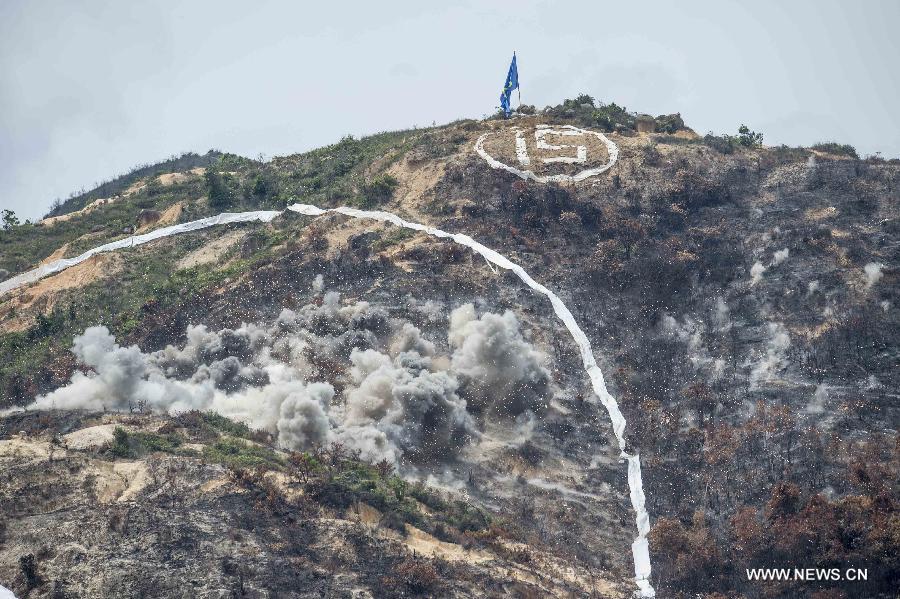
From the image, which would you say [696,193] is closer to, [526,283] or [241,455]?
[526,283]

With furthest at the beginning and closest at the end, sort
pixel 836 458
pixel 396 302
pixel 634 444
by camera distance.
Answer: pixel 396 302 < pixel 634 444 < pixel 836 458

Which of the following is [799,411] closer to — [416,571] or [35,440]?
[416,571]

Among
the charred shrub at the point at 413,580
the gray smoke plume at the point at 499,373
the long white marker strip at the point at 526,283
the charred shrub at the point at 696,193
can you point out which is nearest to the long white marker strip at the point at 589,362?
the long white marker strip at the point at 526,283

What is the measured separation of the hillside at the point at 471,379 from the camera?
54500mm

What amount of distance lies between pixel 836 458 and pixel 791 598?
9512 mm

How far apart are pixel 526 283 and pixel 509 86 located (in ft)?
72.2

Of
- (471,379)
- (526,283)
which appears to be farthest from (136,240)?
(471,379)

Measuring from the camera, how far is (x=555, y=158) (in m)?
86.1

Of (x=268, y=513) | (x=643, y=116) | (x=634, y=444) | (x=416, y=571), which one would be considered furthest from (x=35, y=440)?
(x=643, y=116)

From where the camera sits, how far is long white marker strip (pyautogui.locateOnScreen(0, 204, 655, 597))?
6106 cm

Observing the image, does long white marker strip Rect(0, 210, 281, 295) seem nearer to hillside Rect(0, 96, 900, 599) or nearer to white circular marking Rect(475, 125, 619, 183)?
hillside Rect(0, 96, 900, 599)

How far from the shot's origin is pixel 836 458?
6241cm

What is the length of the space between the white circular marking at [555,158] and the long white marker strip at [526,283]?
26.2ft

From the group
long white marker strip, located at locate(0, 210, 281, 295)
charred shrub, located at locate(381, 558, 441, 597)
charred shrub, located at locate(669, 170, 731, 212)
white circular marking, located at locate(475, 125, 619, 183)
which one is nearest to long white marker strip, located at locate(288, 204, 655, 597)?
long white marker strip, located at locate(0, 210, 281, 295)
